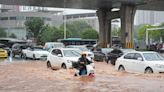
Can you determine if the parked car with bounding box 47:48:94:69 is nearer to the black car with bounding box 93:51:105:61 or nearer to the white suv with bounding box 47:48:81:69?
the white suv with bounding box 47:48:81:69

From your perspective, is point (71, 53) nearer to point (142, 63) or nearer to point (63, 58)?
point (63, 58)

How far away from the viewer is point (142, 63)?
75.1ft

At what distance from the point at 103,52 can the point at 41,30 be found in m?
67.4

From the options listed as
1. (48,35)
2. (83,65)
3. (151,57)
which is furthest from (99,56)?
(48,35)

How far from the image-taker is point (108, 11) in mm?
70188

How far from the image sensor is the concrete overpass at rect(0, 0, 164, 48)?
199ft

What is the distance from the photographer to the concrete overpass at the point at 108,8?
199 ft

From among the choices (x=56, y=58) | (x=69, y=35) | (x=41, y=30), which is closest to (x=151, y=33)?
(x=69, y=35)

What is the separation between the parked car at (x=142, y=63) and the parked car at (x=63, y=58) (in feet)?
9.55

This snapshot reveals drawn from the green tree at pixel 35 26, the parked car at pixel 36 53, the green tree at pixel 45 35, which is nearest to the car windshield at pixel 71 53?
the parked car at pixel 36 53

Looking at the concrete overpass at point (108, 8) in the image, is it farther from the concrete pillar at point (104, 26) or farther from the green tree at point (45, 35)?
the green tree at point (45, 35)

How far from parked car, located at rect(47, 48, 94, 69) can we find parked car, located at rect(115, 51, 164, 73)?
9.55 feet

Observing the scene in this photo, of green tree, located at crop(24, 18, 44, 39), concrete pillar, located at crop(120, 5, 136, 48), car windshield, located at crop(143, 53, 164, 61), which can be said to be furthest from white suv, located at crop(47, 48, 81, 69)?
green tree, located at crop(24, 18, 44, 39)

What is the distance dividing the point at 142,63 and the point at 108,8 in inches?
1883
